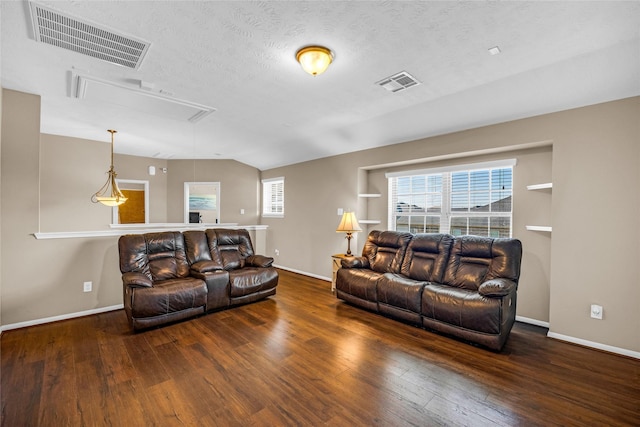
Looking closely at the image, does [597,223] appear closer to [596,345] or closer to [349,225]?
[596,345]

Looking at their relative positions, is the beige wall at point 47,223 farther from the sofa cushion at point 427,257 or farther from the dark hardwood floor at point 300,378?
the sofa cushion at point 427,257

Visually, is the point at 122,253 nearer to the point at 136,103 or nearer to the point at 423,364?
the point at 136,103

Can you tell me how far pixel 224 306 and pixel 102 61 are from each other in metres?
3.02

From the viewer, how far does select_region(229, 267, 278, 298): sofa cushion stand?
12.6 ft

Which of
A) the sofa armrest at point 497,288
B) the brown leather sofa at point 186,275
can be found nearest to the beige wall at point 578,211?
the sofa armrest at point 497,288

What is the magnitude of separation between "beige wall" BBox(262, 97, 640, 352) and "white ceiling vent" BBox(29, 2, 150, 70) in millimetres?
3712

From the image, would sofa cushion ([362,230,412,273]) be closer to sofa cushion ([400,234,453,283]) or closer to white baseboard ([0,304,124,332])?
sofa cushion ([400,234,453,283])

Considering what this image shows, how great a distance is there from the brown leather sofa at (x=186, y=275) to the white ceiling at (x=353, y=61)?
1.83m

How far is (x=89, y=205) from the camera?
5.21 m

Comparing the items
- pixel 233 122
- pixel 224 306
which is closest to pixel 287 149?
pixel 233 122

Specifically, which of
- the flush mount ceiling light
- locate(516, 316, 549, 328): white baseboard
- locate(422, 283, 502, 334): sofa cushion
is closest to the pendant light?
the flush mount ceiling light

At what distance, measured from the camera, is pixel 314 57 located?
229 cm

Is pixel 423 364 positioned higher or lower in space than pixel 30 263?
lower

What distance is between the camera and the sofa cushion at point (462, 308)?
105 inches
